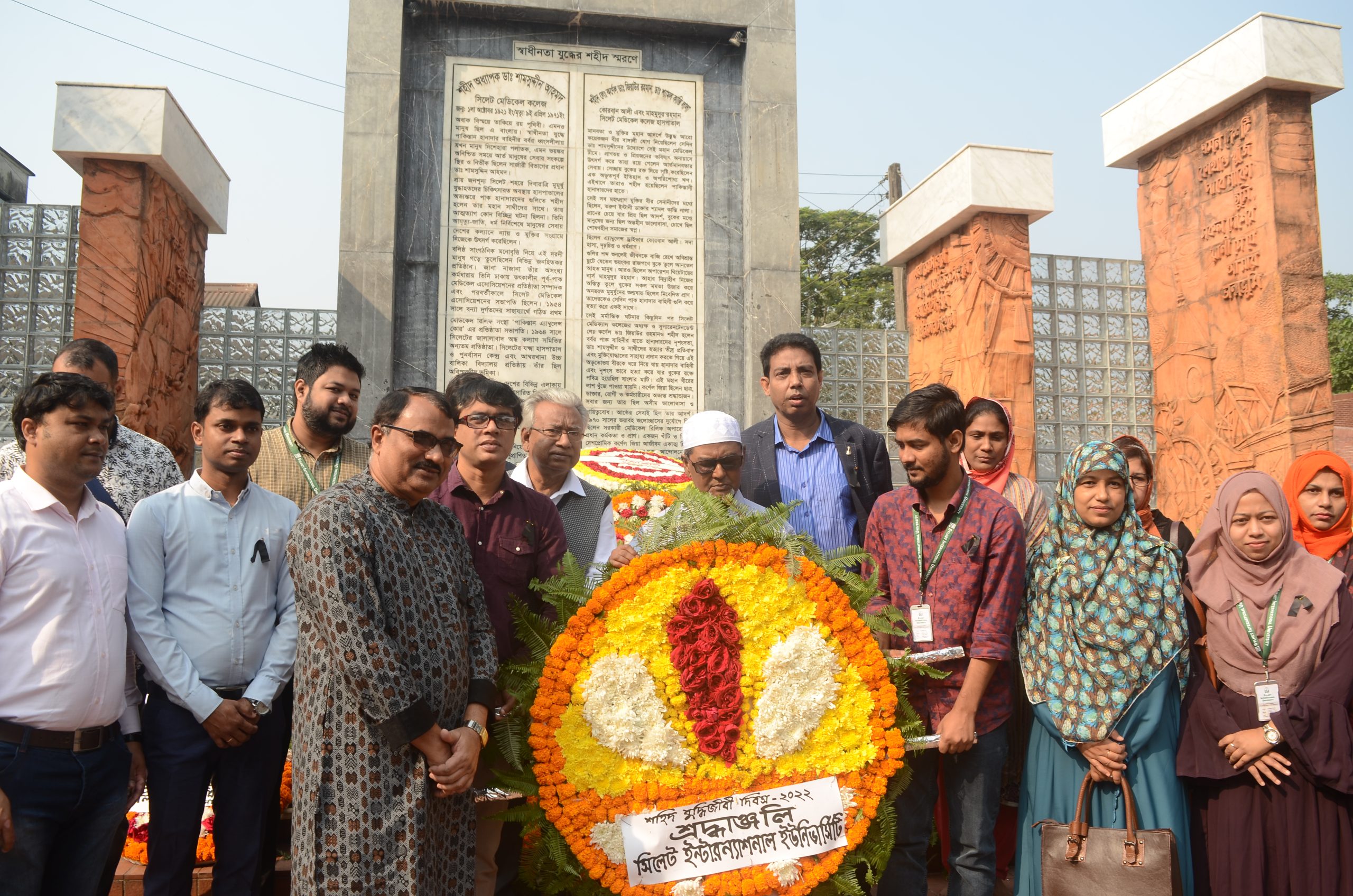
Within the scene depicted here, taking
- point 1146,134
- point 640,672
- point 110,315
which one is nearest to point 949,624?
point 640,672

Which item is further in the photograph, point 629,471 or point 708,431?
point 629,471

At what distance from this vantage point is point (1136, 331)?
9523 millimetres

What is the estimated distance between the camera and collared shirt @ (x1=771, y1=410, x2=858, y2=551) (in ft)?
13.3

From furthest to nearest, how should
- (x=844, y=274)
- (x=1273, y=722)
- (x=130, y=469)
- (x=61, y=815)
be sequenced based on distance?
(x=844, y=274) < (x=130, y=469) < (x=1273, y=722) < (x=61, y=815)

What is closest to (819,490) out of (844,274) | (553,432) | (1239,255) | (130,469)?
(553,432)

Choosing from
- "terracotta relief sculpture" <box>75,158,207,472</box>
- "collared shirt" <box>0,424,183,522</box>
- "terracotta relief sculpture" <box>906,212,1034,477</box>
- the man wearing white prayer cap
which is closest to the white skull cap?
the man wearing white prayer cap

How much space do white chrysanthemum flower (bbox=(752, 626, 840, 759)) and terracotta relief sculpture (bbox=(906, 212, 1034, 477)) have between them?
231 inches

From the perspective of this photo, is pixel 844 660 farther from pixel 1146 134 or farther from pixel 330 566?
pixel 1146 134

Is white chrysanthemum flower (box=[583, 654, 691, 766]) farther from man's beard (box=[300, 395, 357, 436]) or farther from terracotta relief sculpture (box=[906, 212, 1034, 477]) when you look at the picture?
terracotta relief sculpture (box=[906, 212, 1034, 477])

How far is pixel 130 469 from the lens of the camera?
139 inches

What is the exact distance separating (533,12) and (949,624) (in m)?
5.33

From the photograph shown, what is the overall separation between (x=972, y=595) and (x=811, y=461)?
118 cm

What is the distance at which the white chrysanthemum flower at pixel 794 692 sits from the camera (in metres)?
2.95

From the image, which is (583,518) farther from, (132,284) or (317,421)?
(132,284)
